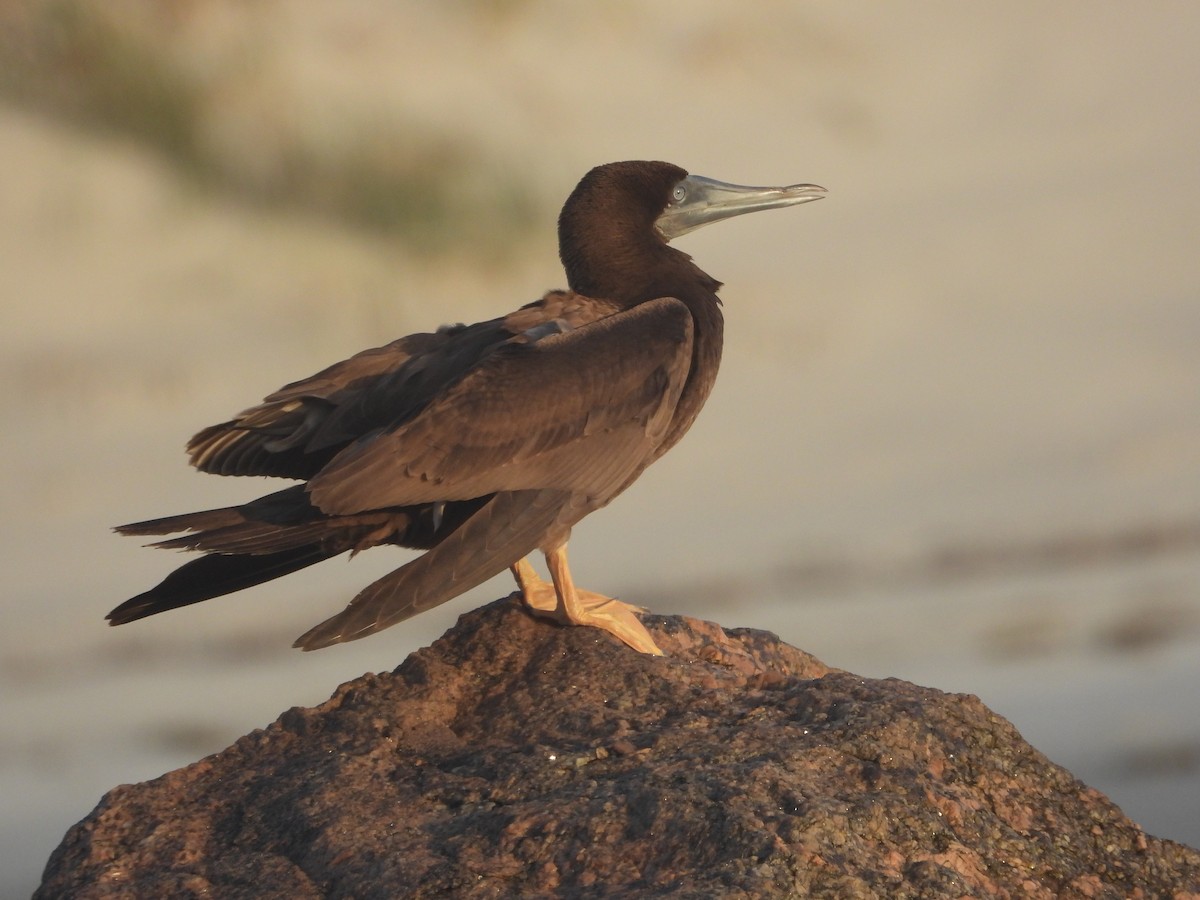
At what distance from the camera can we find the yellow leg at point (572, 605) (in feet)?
22.1

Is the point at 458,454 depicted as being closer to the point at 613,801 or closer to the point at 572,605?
the point at 572,605

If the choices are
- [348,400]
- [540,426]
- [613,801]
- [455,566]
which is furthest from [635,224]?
[613,801]

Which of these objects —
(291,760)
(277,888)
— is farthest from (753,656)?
(277,888)

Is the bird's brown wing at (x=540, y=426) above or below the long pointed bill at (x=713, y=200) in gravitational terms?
below

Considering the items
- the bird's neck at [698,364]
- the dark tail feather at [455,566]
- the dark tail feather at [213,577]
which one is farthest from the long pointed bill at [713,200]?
the dark tail feather at [213,577]

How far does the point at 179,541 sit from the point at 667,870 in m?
2.67

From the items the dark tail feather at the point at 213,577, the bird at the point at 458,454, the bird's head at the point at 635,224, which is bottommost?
the dark tail feather at the point at 213,577

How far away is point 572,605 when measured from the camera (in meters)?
6.78

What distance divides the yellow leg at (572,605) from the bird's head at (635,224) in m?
1.60

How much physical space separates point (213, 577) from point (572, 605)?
1459mm

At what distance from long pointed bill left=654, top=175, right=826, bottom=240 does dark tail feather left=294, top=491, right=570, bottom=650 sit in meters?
2.34

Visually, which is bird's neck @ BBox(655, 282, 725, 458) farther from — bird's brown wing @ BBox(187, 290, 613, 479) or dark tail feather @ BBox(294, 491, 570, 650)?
dark tail feather @ BBox(294, 491, 570, 650)

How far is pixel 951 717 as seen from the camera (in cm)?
566

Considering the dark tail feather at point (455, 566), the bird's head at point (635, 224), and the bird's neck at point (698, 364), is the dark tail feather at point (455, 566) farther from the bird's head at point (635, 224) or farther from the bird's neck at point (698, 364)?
the bird's head at point (635, 224)
